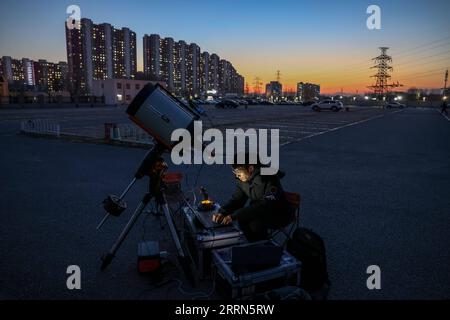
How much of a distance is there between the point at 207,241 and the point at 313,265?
116 centimetres

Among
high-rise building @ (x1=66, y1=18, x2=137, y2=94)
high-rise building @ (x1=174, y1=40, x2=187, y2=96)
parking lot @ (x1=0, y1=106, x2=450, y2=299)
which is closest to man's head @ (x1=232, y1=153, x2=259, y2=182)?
parking lot @ (x1=0, y1=106, x2=450, y2=299)

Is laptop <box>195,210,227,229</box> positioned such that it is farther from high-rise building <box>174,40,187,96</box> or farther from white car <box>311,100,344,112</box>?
high-rise building <box>174,40,187,96</box>

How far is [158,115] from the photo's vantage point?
3.18m

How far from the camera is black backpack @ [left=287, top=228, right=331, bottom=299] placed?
3248mm

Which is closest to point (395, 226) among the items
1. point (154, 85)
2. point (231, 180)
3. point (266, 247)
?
point (266, 247)

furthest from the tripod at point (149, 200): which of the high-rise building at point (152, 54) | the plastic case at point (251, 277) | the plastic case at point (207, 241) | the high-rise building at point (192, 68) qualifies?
the high-rise building at point (192, 68)

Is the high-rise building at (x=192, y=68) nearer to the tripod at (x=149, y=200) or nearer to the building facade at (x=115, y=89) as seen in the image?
the building facade at (x=115, y=89)

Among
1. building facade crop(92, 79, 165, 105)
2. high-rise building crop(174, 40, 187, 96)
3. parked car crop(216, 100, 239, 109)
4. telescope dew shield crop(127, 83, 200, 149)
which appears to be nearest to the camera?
telescope dew shield crop(127, 83, 200, 149)

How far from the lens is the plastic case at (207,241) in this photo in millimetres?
3395

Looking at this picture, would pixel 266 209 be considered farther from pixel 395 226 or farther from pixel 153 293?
pixel 395 226

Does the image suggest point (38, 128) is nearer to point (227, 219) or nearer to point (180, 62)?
point (227, 219)

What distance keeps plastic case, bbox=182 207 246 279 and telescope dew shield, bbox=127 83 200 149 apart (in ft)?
3.50

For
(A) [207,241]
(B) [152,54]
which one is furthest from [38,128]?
(B) [152,54]

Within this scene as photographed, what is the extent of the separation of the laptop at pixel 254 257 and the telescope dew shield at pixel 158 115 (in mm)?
1271
